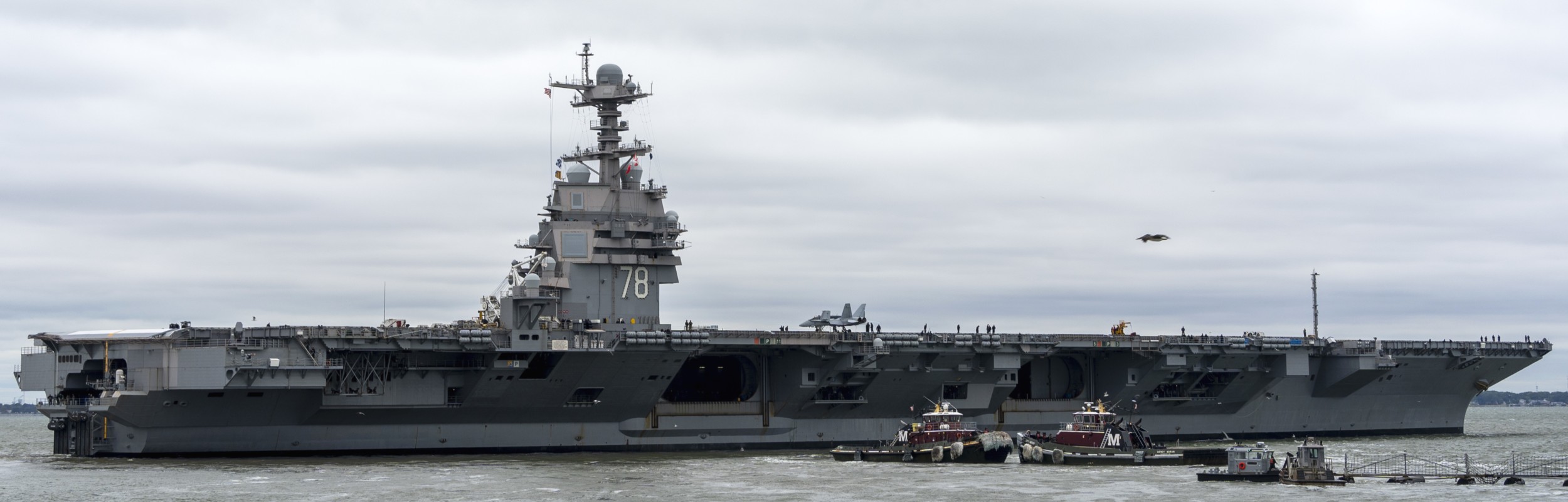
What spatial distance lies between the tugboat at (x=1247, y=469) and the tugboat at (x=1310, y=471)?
0.33 m

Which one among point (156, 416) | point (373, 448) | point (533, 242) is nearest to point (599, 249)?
point (533, 242)

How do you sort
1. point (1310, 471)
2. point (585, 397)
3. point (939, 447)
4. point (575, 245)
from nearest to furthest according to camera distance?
point (1310, 471)
point (939, 447)
point (585, 397)
point (575, 245)

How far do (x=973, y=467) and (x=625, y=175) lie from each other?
12.9 meters

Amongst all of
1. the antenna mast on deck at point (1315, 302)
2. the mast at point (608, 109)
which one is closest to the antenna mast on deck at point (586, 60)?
the mast at point (608, 109)

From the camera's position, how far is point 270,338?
3550 centimetres

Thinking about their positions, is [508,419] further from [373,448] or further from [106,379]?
[106,379]

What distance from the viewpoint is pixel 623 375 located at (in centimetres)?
3922

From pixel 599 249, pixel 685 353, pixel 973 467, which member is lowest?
pixel 973 467

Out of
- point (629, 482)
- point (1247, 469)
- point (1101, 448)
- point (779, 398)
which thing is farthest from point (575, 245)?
point (1247, 469)

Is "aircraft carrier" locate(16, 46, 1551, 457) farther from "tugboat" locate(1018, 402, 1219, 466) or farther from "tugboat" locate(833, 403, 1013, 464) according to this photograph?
"tugboat" locate(1018, 402, 1219, 466)

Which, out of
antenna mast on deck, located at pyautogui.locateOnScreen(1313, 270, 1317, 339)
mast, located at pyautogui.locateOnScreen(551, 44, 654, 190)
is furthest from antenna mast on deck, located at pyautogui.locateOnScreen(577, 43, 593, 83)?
antenna mast on deck, located at pyautogui.locateOnScreen(1313, 270, 1317, 339)

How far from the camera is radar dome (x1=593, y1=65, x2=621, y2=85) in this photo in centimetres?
4331

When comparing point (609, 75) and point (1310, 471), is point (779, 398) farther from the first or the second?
point (1310, 471)

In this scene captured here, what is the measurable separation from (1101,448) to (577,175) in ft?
50.5
